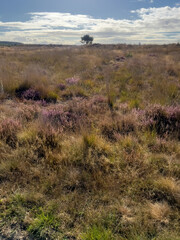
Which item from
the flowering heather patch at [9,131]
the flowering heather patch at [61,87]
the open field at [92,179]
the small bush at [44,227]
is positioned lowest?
the small bush at [44,227]

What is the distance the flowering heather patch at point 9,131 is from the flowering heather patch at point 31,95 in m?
2.56

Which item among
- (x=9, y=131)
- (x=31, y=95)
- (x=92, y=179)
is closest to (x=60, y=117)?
(x=9, y=131)

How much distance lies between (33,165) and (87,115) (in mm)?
2352

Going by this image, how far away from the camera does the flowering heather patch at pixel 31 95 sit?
616 centimetres

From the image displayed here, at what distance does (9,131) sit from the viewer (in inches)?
138

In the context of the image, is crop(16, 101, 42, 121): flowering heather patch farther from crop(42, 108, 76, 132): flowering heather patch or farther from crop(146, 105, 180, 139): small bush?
crop(146, 105, 180, 139): small bush

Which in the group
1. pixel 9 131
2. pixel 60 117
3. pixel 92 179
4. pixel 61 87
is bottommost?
pixel 92 179

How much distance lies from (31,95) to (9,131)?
118 inches

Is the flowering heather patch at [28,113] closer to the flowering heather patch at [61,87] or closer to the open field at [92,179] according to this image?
the open field at [92,179]

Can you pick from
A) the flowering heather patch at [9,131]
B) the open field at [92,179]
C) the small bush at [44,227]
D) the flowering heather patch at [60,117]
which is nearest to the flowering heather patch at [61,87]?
the flowering heather patch at [60,117]

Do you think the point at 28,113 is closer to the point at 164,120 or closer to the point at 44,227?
the point at 44,227

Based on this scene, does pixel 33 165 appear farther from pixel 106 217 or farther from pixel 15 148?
pixel 106 217

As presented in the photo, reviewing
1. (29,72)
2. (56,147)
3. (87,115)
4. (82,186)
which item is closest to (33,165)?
(56,147)

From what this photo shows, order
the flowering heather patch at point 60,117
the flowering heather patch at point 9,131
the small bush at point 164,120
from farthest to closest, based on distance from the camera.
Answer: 1. the flowering heather patch at point 60,117
2. the small bush at point 164,120
3. the flowering heather patch at point 9,131
